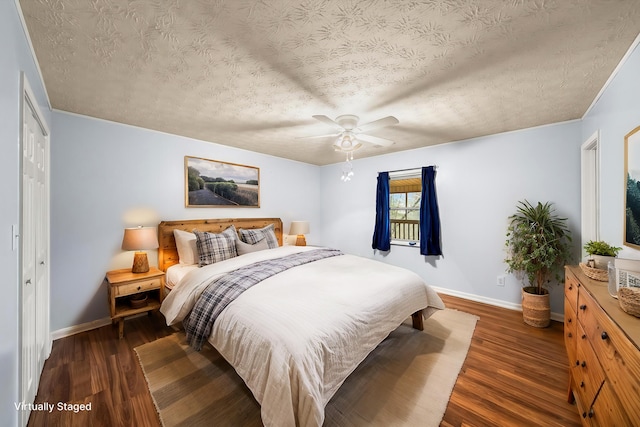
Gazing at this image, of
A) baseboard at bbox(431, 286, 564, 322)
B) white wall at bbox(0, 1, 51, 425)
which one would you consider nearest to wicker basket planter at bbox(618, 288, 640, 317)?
baseboard at bbox(431, 286, 564, 322)

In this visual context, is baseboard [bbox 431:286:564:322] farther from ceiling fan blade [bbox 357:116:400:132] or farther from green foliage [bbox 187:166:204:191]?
green foliage [bbox 187:166:204:191]

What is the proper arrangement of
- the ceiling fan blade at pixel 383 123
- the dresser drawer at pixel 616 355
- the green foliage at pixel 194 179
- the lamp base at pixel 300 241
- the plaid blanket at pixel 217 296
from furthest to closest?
the lamp base at pixel 300 241, the green foliage at pixel 194 179, the ceiling fan blade at pixel 383 123, the plaid blanket at pixel 217 296, the dresser drawer at pixel 616 355

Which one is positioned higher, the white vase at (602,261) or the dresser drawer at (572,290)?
the white vase at (602,261)

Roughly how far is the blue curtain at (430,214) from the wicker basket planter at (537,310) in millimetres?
1196

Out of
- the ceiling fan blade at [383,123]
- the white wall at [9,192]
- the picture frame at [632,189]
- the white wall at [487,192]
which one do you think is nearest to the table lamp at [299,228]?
the white wall at [487,192]

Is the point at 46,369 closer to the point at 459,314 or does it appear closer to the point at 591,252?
the point at 459,314

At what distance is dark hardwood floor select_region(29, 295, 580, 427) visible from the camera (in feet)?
5.20

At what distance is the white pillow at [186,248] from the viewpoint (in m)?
3.05

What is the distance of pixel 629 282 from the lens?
3.98 ft

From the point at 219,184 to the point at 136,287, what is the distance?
5.68ft

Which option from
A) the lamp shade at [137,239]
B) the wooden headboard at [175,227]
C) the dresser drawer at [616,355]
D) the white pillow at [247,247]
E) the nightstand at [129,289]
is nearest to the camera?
the dresser drawer at [616,355]

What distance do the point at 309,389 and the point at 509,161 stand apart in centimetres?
359

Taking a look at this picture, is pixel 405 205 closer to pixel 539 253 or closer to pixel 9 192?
pixel 539 253

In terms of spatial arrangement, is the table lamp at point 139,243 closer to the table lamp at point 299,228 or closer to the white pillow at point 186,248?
the white pillow at point 186,248
